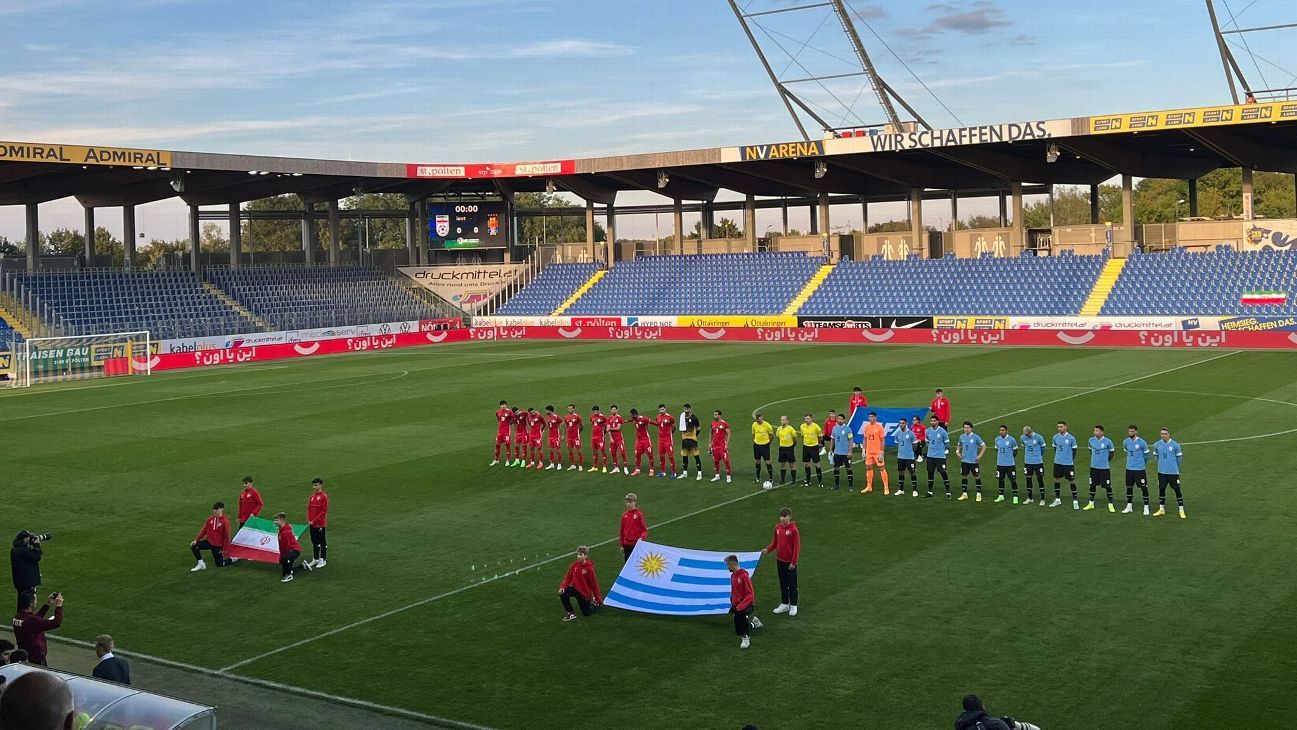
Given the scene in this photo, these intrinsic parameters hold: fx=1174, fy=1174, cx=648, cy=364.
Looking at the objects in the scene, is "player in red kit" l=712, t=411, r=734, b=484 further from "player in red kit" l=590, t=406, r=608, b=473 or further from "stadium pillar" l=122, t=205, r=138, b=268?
"stadium pillar" l=122, t=205, r=138, b=268

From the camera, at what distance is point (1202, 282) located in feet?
186

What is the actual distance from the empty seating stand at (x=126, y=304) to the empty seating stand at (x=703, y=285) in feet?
72.3

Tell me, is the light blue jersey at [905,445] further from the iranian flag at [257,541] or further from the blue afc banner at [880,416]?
the iranian flag at [257,541]

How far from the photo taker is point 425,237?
83.1 meters

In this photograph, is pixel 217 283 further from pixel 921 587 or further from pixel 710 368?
pixel 921 587

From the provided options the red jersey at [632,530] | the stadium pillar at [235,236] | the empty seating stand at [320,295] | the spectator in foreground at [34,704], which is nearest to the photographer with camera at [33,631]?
the red jersey at [632,530]

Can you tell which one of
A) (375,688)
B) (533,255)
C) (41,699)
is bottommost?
(375,688)

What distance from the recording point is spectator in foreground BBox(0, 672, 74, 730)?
4840 mm

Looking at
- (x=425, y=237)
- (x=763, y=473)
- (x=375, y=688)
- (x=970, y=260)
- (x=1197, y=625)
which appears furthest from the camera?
(x=425, y=237)

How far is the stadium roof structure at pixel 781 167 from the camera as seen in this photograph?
55875 mm

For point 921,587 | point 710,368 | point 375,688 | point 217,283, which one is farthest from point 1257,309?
point 217,283

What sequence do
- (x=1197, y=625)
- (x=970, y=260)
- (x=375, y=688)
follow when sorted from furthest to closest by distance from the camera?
1. (x=970, y=260)
2. (x=1197, y=625)
3. (x=375, y=688)

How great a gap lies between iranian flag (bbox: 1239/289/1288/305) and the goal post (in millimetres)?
50834

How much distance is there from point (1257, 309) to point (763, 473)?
125 feet
